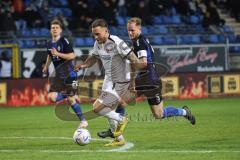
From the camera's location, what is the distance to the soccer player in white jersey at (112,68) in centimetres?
1109

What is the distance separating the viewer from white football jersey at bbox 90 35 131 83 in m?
11.2

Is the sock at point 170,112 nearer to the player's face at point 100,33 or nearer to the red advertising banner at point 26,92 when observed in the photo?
the player's face at point 100,33

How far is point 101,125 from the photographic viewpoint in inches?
626

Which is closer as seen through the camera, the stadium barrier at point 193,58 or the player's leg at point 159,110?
the player's leg at point 159,110

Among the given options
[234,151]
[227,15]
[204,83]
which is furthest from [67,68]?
[227,15]

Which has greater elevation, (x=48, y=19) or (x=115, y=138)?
(x=48, y=19)

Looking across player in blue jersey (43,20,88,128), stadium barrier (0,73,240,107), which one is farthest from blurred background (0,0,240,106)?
player in blue jersey (43,20,88,128)

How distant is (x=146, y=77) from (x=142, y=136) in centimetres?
115

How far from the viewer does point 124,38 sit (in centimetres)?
2452

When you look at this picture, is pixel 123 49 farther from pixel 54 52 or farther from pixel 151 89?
A: pixel 54 52

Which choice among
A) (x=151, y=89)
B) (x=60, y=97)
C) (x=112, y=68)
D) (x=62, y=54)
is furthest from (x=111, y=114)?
(x=60, y=97)

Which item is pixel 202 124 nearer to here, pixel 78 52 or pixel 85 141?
pixel 85 141

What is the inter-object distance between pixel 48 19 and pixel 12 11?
5.52 feet

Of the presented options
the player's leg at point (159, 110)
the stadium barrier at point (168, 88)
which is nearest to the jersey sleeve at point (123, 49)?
the player's leg at point (159, 110)
